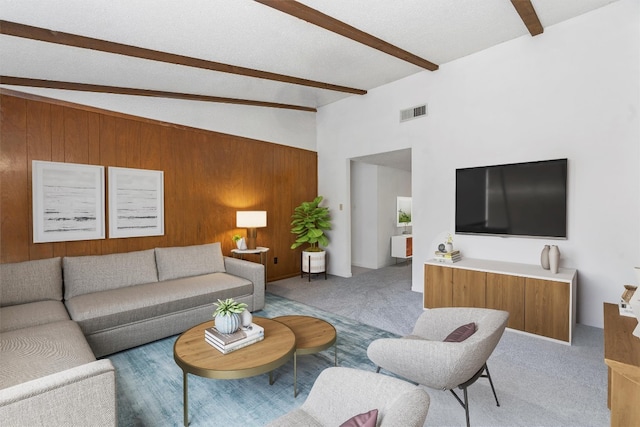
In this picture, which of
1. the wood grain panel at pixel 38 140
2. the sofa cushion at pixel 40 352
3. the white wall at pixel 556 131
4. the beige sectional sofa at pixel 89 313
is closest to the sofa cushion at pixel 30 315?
the beige sectional sofa at pixel 89 313

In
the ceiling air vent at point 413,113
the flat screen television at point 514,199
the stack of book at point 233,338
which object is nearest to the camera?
the stack of book at point 233,338

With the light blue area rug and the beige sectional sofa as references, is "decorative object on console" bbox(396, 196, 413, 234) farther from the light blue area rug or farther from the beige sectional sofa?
the light blue area rug

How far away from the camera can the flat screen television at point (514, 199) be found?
134 inches

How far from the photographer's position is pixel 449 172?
430 cm

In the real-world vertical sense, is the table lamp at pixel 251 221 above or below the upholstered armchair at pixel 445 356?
above

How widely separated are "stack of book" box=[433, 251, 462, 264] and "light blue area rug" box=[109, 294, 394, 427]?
1539mm

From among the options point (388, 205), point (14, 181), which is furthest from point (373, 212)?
point (14, 181)

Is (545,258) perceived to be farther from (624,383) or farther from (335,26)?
(335,26)

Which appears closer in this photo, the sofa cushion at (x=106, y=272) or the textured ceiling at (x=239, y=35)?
the textured ceiling at (x=239, y=35)

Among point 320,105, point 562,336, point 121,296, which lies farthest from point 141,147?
point 562,336

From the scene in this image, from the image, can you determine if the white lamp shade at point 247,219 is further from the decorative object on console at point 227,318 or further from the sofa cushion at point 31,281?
the decorative object on console at point 227,318

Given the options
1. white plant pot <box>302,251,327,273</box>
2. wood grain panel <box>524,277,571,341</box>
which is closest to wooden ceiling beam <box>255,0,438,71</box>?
wood grain panel <box>524,277,571,341</box>

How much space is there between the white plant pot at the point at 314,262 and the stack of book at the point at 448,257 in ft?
6.97

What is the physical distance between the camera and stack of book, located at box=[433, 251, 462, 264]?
3.85 m
